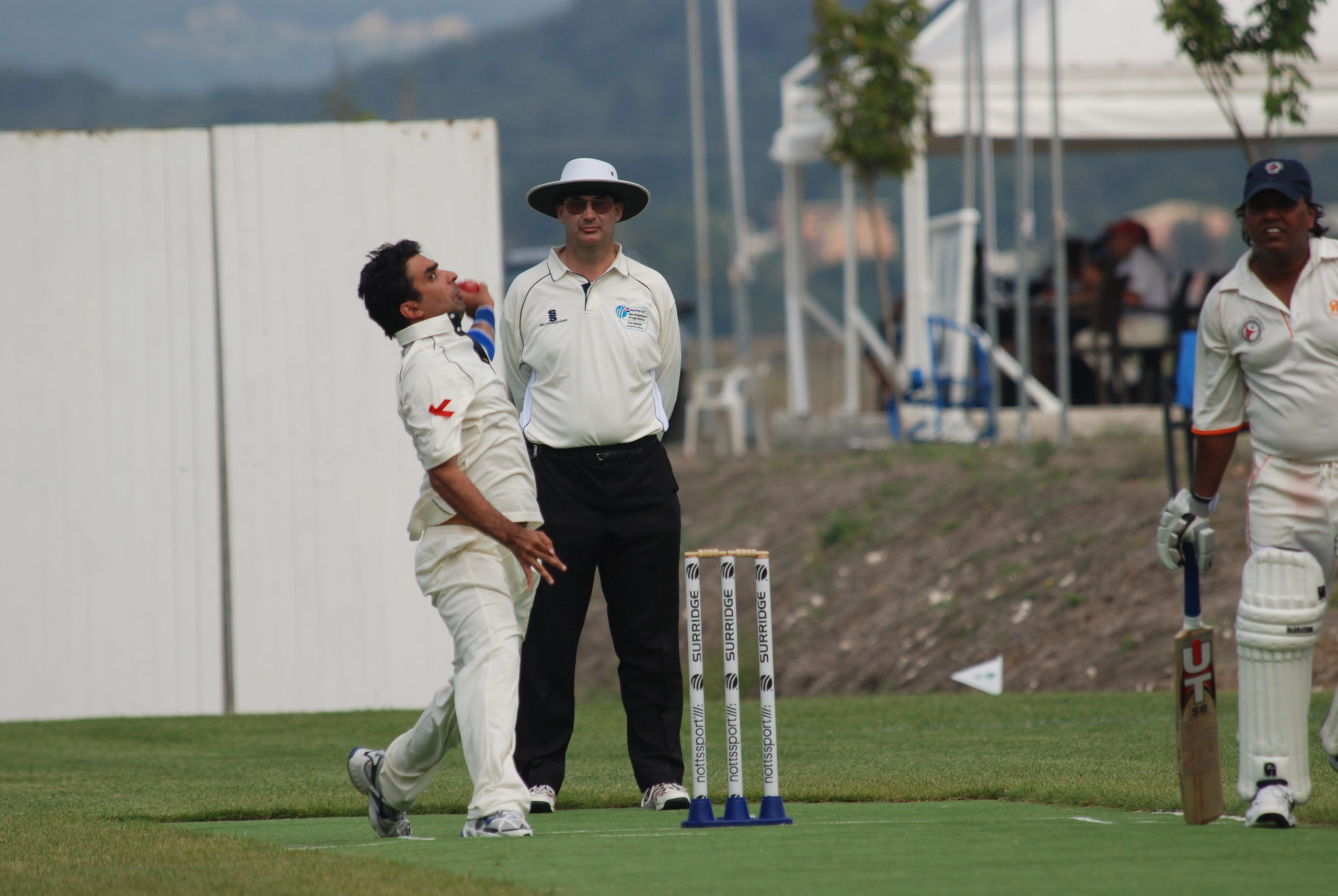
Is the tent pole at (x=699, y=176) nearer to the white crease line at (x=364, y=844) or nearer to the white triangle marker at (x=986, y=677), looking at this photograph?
the white triangle marker at (x=986, y=677)

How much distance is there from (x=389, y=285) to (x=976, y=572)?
8995mm

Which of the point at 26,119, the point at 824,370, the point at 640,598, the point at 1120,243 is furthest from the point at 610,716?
the point at 26,119

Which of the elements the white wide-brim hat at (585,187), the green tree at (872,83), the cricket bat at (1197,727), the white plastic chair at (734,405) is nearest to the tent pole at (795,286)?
→ the white plastic chair at (734,405)

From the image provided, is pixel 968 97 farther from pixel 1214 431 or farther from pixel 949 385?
pixel 1214 431

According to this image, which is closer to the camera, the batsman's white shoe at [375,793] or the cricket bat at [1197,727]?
the cricket bat at [1197,727]

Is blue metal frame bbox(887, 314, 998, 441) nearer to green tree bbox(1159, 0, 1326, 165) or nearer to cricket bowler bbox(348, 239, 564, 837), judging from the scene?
green tree bbox(1159, 0, 1326, 165)

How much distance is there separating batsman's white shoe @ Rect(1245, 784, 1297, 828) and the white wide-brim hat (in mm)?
2856

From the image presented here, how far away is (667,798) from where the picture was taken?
264 inches

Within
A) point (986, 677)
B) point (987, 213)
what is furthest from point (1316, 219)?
point (987, 213)

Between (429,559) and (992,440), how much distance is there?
12494 mm

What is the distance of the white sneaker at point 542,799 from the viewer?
265 inches

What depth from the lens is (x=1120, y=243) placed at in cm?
1836

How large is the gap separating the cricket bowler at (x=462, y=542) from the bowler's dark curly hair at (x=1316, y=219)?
2.37m

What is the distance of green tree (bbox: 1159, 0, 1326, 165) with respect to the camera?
42.0 ft
